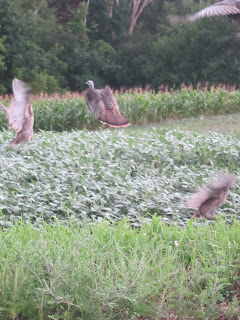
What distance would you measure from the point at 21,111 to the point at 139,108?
30.3ft

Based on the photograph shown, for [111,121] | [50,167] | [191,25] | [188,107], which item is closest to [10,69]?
[191,25]

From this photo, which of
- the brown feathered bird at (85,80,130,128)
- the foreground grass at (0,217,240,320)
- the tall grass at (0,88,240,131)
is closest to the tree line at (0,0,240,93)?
the tall grass at (0,88,240,131)

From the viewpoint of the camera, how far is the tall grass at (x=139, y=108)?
45.3 feet

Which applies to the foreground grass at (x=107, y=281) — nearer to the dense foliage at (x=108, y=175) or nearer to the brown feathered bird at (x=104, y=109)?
the brown feathered bird at (x=104, y=109)

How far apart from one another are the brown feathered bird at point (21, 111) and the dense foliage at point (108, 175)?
0.47m

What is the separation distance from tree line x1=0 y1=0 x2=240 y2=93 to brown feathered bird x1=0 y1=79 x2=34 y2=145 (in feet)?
56.9

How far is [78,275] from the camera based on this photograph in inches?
124

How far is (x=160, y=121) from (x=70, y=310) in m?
12.0

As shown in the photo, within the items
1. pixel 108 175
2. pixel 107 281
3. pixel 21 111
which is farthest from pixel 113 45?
pixel 107 281

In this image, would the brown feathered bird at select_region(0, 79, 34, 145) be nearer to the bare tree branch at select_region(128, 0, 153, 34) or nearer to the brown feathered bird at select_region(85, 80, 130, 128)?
the brown feathered bird at select_region(85, 80, 130, 128)

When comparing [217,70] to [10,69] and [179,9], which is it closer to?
[179,9]

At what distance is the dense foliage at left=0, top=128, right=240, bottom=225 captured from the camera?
5.52 m

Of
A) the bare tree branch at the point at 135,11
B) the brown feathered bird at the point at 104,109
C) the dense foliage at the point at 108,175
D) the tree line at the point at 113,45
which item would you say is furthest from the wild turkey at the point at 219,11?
the bare tree branch at the point at 135,11

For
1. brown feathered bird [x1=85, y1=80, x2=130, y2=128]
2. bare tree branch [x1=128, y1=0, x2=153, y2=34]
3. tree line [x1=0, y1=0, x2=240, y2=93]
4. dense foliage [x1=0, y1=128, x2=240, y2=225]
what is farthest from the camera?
bare tree branch [x1=128, y1=0, x2=153, y2=34]
